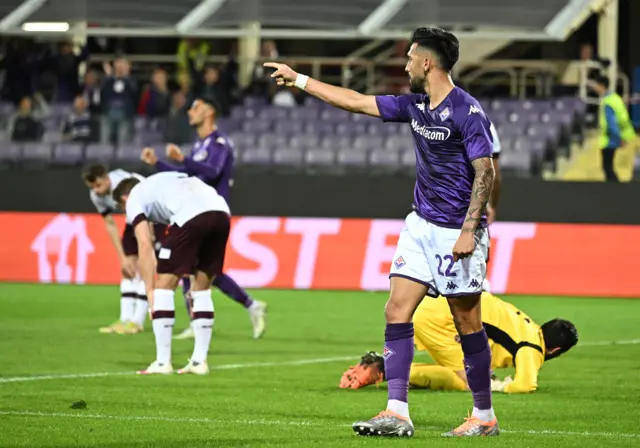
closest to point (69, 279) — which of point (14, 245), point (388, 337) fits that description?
point (14, 245)

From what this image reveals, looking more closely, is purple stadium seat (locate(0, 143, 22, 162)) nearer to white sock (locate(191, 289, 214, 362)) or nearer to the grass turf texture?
the grass turf texture

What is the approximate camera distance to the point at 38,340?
47.0 feet

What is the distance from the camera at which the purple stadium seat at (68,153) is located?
2358 centimetres

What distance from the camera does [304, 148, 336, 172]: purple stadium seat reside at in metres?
22.9

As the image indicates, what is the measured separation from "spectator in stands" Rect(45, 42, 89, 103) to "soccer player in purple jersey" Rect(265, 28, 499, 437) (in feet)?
59.8

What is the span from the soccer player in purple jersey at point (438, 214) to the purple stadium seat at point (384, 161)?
14.4 m

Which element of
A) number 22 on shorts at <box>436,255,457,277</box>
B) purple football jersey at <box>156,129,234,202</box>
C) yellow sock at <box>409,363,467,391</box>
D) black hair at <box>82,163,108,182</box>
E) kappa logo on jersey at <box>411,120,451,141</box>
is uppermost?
kappa logo on jersey at <box>411,120,451,141</box>

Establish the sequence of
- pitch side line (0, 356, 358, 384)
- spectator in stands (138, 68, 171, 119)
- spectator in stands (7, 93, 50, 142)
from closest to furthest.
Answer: pitch side line (0, 356, 358, 384), spectator in stands (7, 93, 50, 142), spectator in stands (138, 68, 171, 119)

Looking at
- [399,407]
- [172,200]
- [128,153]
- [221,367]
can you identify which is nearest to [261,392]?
[221,367]

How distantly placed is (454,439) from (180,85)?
67.8 ft

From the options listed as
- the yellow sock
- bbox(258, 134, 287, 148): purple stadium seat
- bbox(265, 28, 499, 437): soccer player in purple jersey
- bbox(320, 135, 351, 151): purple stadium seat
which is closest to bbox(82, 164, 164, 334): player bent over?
the yellow sock

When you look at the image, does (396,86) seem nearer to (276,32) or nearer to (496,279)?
(276,32)

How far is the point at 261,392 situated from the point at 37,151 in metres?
14.2

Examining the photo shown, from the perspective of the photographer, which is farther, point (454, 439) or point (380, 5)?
point (380, 5)
